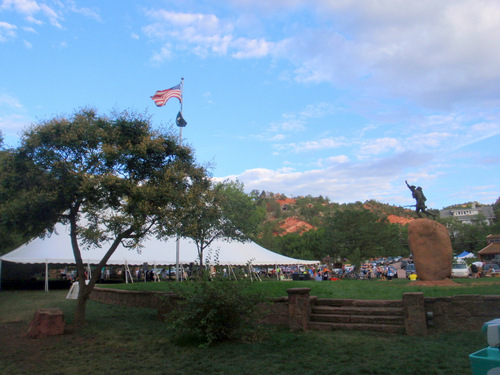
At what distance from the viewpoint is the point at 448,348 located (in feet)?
22.6

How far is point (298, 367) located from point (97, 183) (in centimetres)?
649

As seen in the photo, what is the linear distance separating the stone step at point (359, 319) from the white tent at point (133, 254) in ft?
39.1

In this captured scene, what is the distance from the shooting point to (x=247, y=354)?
721 centimetres

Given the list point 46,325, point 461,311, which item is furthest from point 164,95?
point 461,311

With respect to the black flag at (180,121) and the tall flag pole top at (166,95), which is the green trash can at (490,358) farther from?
the black flag at (180,121)

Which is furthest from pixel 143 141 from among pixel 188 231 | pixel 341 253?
pixel 341 253

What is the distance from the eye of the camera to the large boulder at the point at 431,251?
14.0 metres

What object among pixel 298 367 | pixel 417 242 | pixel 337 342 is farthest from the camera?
pixel 417 242

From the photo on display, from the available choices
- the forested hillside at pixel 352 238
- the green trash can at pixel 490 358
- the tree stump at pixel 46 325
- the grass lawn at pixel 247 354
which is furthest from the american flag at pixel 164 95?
the green trash can at pixel 490 358

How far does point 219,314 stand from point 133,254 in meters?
19.3

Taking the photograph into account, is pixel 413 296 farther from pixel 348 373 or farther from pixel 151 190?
pixel 151 190

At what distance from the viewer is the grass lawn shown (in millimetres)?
6219

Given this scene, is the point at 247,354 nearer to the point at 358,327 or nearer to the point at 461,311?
the point at 358,327

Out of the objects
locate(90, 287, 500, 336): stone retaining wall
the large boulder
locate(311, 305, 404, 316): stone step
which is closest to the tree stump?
locate(90, 287, 500, 336): stone retaining wall
